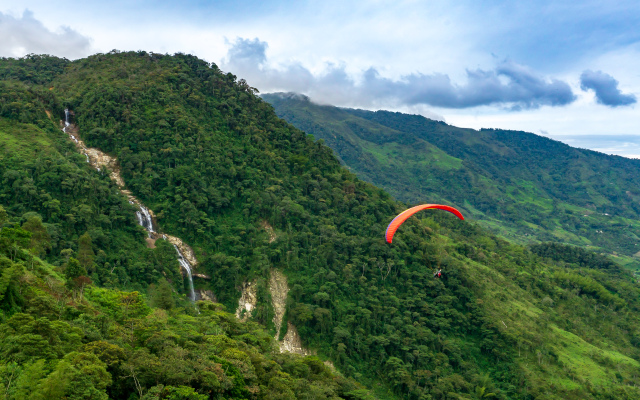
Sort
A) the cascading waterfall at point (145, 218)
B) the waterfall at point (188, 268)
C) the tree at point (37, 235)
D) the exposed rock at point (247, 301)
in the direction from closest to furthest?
1. the tree at point (37, 235)
2. the exposed rock at point (247, 301)
3. the waterfall at point (188, 268)
4. the cascading waterfall at point (145, 218)

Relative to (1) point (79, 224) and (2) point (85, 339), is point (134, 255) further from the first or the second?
(2) point (85, 339)

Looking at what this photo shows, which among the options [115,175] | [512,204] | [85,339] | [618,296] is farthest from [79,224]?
[512,204]

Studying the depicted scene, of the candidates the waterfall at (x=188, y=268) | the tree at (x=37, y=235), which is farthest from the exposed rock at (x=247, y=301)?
the tree at (x=37, y=235)

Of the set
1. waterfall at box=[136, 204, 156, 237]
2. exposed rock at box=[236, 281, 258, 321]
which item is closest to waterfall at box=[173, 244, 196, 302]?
waterfall at box=[136, 204, 156, 237]

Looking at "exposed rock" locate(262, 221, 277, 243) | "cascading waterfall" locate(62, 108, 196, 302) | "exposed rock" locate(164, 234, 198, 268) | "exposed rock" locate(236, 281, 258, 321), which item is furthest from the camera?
"exposed rock" locate(262, 221, 277, 243)

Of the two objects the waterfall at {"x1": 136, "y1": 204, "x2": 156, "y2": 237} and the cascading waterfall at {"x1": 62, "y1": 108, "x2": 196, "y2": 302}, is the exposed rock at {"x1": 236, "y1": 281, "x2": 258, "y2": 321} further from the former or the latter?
the waterfall at {"x1": 136, "y1": 204, "x2": 156, "y2": 237}

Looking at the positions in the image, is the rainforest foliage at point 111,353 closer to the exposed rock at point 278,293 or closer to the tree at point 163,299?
the tree at point 163,299

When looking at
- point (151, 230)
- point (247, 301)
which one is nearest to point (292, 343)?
point (247, 301)
